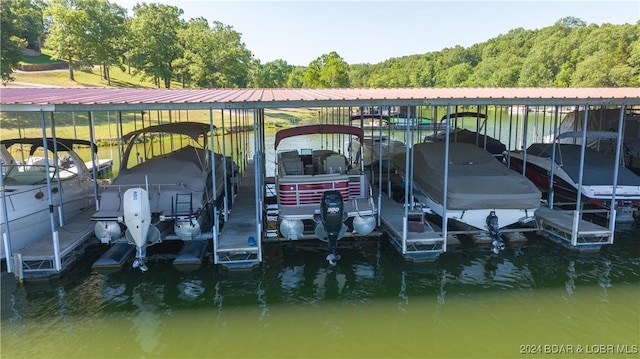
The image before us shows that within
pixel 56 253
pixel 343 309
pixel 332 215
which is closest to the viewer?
pixel 343 309

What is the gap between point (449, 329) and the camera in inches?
254

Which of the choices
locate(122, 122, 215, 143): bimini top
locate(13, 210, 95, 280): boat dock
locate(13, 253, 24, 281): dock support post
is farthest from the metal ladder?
locate(13, 253, 24, 281): dock support post

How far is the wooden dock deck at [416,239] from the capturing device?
830cm

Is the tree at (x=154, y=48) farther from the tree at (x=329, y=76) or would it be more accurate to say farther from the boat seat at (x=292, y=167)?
the boat seat at (x=292, y=167)

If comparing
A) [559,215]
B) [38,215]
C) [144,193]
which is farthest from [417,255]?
[38,215]

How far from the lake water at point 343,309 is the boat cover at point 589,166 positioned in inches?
68.2

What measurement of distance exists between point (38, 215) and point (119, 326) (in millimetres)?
3868

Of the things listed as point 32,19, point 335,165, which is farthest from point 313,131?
point 32,19

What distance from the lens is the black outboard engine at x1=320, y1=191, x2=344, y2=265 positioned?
7949mm

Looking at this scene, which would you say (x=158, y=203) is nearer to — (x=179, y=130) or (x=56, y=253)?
(x=56, y=253)

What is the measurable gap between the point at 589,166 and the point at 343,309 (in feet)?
25.0

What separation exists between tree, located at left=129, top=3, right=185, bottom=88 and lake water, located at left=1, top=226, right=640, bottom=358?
3712 cm

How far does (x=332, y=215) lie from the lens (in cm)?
796

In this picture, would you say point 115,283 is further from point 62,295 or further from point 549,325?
point 549,325
